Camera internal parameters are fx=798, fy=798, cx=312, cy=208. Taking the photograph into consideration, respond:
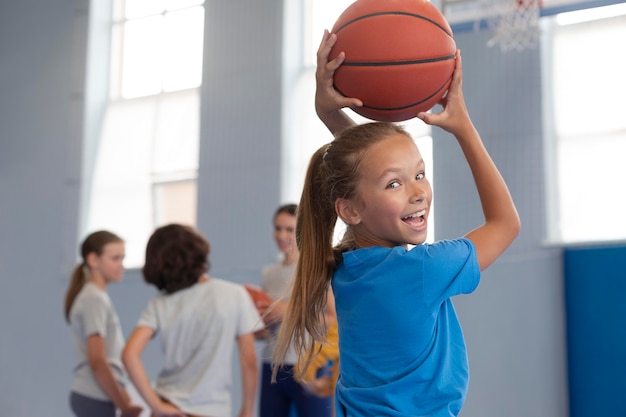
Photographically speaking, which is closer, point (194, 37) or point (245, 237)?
point (245, 237)

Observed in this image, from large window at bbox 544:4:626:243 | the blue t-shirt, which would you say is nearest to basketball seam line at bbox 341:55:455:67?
the blue t-shirt

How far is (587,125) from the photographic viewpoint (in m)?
5.13

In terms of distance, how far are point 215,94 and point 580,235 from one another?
329cm

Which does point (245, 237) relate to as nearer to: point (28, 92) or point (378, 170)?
point (28, 92)

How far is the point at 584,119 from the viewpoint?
5137 mm

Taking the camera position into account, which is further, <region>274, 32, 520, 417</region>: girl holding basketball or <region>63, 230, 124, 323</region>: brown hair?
<region>63, 230, 124, 323</region>: brown hair

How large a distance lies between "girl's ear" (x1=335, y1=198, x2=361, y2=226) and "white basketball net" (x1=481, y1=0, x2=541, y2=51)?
3.40 metres

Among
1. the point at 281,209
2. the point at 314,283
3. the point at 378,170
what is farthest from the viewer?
Answer: the point at 281,209

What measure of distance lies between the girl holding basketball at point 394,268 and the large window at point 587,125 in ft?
11.3

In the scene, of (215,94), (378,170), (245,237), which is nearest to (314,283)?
(378,170)

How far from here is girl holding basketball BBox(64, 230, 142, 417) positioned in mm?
3850

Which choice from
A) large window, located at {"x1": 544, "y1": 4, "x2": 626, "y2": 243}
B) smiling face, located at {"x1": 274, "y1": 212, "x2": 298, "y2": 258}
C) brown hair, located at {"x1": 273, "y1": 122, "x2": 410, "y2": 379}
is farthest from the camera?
large window, located at {"x1": 544, "y1": 4, "x2": 626, "y2": 243}

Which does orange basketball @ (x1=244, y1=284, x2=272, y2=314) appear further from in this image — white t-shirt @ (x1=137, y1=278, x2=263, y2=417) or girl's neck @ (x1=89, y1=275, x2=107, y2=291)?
girl's neck @ (x1=89, y1=275, x2=107, y2=291)

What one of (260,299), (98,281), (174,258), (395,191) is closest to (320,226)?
(395,191)
